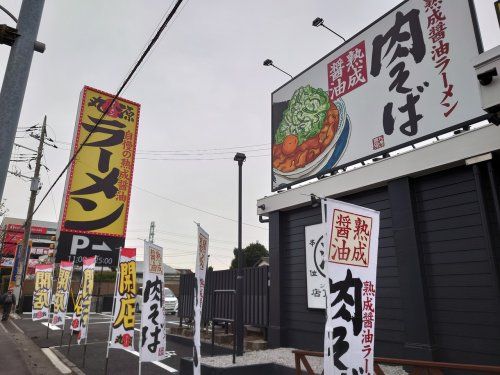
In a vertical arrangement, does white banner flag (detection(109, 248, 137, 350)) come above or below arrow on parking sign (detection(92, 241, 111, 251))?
below

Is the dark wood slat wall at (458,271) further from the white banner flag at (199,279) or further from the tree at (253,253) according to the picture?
the tree at (253,253)

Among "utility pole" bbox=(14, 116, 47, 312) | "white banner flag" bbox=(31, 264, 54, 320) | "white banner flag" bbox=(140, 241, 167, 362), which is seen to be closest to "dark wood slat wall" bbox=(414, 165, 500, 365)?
"white banner flag" bbox=(140, 241, 167, 362)

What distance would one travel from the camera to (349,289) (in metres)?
3.95

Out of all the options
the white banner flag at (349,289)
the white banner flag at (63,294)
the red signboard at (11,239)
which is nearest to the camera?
the white banner flag at (349,289)

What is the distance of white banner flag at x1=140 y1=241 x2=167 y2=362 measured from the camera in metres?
6.26

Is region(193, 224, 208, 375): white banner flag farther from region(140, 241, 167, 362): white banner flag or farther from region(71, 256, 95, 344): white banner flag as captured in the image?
region(71, 256, 95, 344): white banner flag

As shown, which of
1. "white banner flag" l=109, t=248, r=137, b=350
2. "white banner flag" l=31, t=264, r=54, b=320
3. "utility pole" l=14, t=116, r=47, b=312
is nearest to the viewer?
"white banner flag" l=109, t=248, r=137, b=350

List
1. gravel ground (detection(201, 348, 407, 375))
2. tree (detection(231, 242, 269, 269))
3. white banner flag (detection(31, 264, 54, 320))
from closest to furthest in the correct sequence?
gravel ground (detection(201, 348, 407, 375))
white banner flag (detection(31, 264, 54, 320))
tree (detection(231, 242, 269, 269))

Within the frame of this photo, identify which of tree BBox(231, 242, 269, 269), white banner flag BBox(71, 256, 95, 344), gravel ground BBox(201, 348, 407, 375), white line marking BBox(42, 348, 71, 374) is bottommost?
white line marking BBox(42, 348, 71, 374)

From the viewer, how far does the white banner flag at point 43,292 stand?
16.1m

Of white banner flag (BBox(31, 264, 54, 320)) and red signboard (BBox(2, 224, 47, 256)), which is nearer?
white banner flag (BBox(31, 264, 54, 320))

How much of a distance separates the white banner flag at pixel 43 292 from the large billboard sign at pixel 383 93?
12.5 meters

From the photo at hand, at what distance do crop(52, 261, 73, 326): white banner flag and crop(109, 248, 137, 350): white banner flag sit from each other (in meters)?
6.58

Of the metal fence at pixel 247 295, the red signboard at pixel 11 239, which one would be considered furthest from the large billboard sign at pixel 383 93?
the red signboard at pixel 11 239
